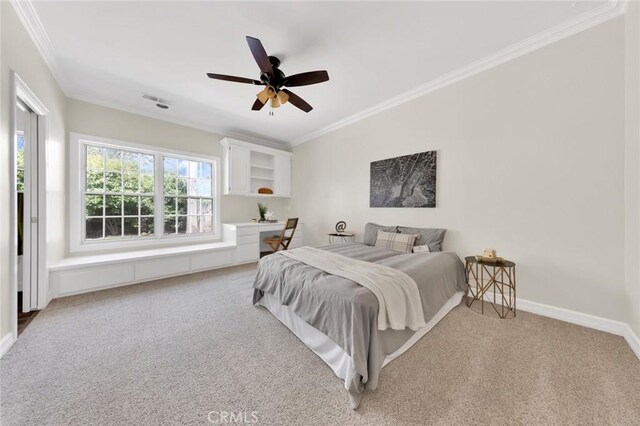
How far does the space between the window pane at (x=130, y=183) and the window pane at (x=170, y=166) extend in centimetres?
46

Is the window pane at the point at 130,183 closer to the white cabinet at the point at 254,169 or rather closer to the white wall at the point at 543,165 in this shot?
the white cabinet at the point at 254,169

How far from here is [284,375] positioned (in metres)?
1.52

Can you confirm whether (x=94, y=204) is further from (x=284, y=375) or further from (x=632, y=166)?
(x=632, y=166)

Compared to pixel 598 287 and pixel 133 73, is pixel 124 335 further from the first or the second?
pixel 598 287

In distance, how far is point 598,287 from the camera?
80.2 inches

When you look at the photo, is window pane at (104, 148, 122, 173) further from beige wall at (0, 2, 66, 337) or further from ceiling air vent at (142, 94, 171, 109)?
ceiling air vent at (142, 94, 171, 109)

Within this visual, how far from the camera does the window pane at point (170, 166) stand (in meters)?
4.08

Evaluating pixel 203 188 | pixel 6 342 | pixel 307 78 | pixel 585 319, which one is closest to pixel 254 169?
pixel 203 188

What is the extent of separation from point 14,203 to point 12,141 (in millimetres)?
508

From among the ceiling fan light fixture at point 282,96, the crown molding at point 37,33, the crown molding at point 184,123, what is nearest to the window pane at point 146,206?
the crown molding at point 184,123

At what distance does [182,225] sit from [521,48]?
5.55 meters

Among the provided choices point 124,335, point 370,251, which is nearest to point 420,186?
point 370,251

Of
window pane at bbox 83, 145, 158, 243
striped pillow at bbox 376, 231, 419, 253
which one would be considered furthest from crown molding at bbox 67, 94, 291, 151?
striped pillow at bbox 376, 231, 419, 253

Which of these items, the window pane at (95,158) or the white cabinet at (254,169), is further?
the white cabinet at (254,169)
